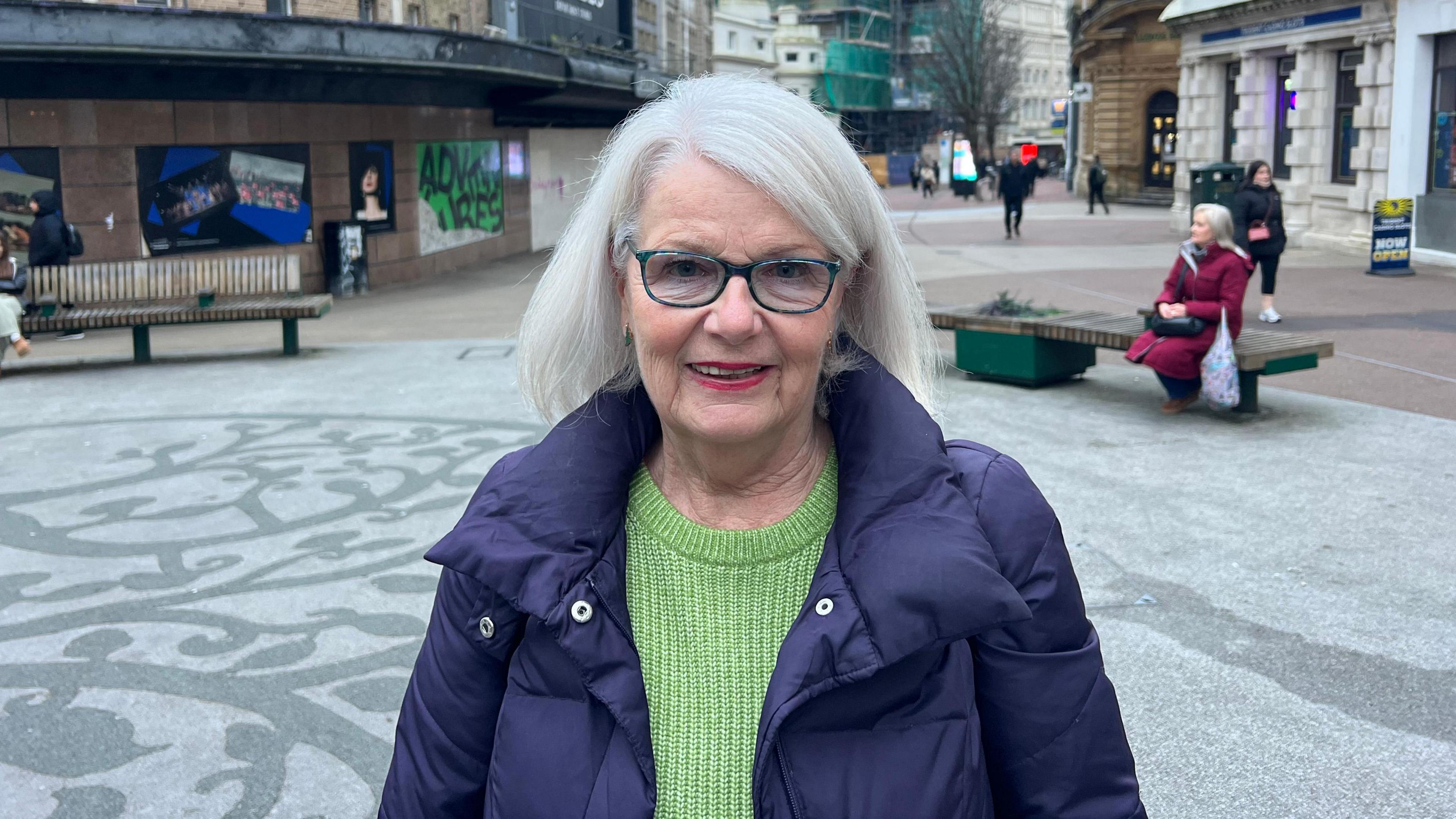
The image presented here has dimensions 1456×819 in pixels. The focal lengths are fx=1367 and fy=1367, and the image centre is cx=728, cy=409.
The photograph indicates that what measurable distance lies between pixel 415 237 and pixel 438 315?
542 cm

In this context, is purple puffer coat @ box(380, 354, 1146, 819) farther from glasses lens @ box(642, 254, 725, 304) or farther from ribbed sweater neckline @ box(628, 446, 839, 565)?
glasses lens @ box(642, 254, 725, 304)

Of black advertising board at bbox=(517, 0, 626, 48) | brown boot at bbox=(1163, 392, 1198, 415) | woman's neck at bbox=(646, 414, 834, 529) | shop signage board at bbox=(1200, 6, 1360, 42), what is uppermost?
black advertising board at bbox=(517, 0, 626, 48)

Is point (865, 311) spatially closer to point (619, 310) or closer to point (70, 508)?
point (619, 310)

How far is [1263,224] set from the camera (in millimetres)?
14469

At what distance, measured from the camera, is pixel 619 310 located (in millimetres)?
2346

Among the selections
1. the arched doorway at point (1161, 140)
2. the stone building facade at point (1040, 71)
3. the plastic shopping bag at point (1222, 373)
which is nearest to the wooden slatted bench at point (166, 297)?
the plastic shopping bag at point (1222, 373)

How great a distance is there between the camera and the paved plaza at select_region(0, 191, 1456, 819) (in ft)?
13.7

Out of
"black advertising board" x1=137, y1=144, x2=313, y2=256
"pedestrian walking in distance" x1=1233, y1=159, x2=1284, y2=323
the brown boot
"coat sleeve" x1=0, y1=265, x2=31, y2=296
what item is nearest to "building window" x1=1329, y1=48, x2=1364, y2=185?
"pedestrian walking in distance" x1=1233, y1=159, x2=1284, y2=323

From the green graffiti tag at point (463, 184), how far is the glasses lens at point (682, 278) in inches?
817

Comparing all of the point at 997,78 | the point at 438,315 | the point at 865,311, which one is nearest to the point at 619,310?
the point at 865,311

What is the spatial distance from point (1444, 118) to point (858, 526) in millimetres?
21718

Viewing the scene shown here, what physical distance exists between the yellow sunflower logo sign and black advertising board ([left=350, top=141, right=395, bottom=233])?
1421cm

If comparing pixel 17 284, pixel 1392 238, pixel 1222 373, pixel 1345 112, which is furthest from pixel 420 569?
pixel 1345 112

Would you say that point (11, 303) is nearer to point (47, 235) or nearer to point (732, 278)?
point (47, 235)
